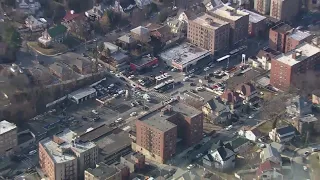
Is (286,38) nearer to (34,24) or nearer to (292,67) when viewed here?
(292,67)

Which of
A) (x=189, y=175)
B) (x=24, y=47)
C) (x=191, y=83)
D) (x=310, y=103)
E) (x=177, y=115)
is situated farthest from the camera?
(x=24, y=47)

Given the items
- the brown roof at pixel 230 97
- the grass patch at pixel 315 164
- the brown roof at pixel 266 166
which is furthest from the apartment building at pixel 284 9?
the brown roof at pixel 266 166

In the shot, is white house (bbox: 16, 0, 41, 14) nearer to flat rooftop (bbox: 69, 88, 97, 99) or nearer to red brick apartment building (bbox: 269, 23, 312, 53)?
flat rooftop (bbox: 69, 88, 97, 99)

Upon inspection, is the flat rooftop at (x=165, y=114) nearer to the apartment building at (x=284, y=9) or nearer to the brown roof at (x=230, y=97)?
the brown roof at (x=230, y=97)

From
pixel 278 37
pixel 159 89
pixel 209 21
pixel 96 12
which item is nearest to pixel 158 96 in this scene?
pixel 159 89

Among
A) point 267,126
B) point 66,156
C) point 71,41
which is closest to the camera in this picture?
point 66,156

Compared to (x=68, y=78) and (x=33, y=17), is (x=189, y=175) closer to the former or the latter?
(x=68, y=78)

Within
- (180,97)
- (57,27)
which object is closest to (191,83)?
(180,97)
